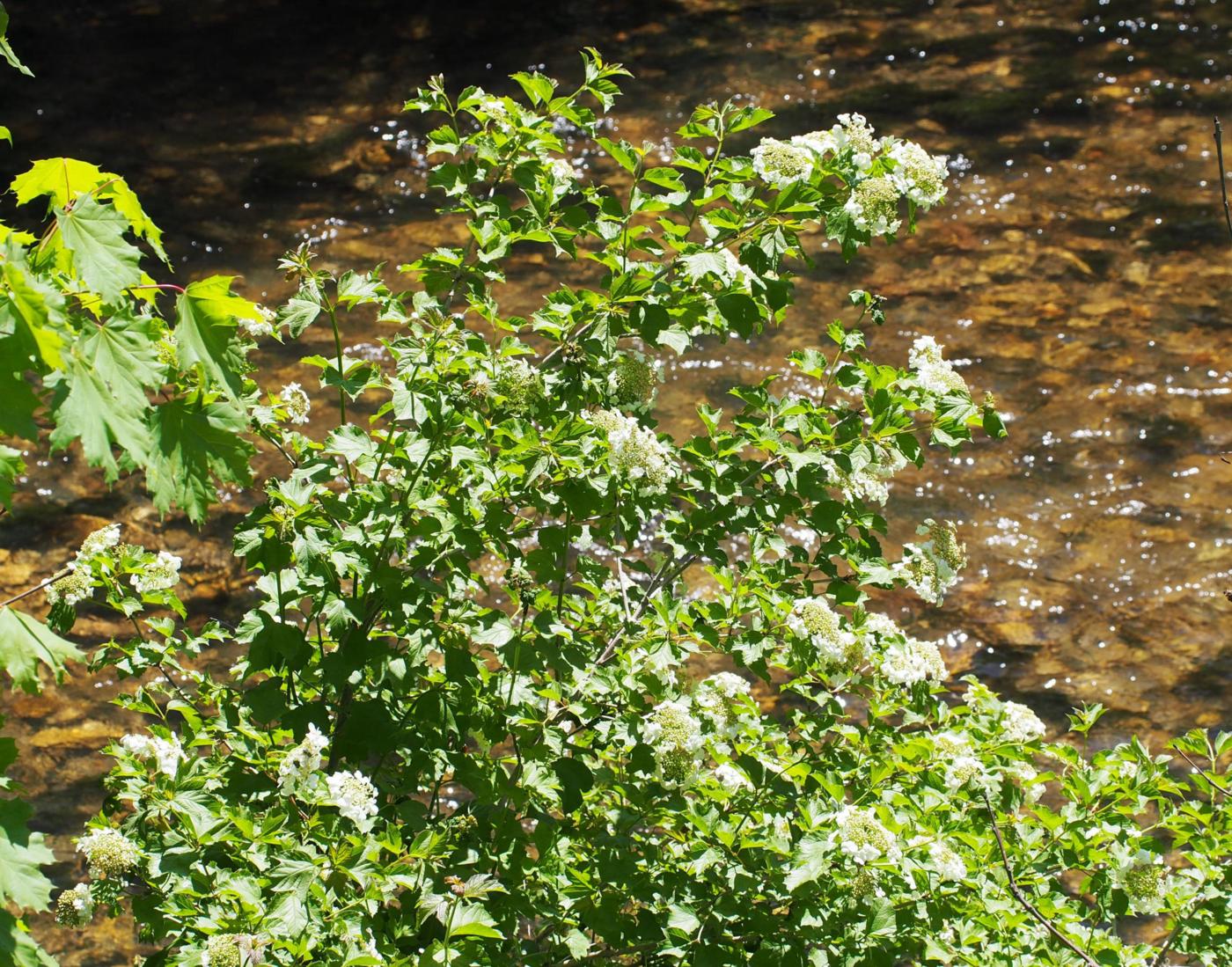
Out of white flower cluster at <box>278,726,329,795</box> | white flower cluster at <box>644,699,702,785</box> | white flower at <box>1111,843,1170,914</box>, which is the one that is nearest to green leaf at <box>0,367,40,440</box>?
white flower cluster at <box>278,726,329,795</box>

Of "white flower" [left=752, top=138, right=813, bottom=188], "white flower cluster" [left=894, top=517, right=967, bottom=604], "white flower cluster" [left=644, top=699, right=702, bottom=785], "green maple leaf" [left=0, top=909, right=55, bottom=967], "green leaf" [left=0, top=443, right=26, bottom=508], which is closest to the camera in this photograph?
"green maple leaf" [left=0, top=909, right=55, bottom=967]

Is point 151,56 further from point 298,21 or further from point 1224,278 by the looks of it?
point 1224,278

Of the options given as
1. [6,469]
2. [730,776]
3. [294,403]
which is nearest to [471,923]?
[730,776]

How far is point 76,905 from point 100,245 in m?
1.27

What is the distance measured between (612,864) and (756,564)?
59 cm

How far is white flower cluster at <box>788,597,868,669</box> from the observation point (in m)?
2.08

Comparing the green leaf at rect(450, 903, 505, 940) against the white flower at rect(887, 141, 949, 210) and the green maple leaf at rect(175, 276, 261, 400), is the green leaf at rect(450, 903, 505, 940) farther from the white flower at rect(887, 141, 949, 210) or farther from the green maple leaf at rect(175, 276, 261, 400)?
the white flower at rect(887, 141, 949, 210)

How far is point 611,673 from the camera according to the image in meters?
2.20

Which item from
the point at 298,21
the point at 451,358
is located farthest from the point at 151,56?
→ the point at 451,358

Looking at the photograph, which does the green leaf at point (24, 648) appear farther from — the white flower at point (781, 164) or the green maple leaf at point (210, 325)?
the white flower at point (781, 164)

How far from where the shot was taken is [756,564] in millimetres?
2283

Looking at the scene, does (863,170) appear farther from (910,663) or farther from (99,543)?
(99,543)

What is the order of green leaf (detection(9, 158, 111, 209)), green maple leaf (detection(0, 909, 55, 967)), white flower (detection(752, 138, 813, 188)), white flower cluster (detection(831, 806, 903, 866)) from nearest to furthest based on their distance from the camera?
green maple leaf (detection(0, 909, 55, 967)) < green leaf (detection(9, 158, 111, 209)) < white flower cluster (detection(831, 806, 903, 866)) < white flower (detection(752, 138, 813, 188))

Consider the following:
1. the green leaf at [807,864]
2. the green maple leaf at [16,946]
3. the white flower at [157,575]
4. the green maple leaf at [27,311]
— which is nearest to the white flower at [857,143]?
Answer: the green leaf at [807,864]
